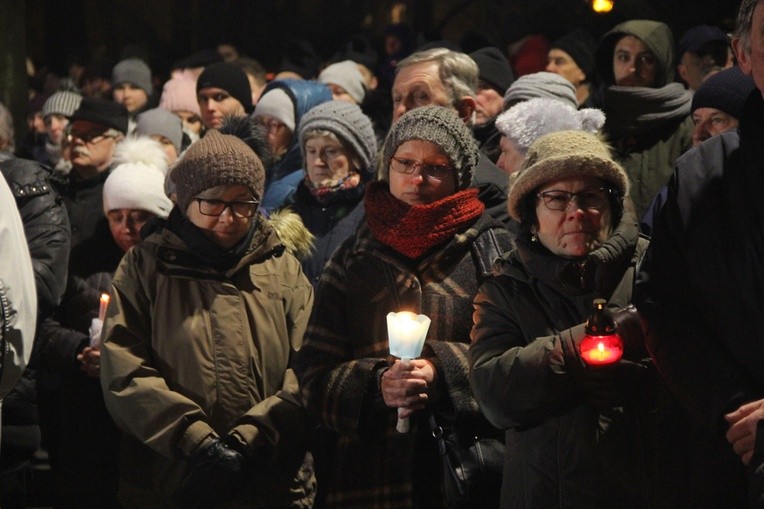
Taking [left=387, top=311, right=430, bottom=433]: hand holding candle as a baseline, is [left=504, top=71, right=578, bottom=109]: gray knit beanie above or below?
above

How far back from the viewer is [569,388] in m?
3.67

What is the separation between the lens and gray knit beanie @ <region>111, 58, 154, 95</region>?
40.4ft

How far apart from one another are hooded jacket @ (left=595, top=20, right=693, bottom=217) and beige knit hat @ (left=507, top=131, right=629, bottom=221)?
224 cm

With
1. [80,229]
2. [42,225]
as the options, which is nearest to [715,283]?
[42,225]

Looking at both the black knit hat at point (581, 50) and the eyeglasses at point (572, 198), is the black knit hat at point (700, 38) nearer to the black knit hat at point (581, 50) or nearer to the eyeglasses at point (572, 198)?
the black knit hat at point (581, 50)

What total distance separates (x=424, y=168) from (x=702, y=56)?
3673 millimetres

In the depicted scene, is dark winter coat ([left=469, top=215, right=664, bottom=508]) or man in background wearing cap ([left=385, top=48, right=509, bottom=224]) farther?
man in background wearing cap ([left=385, top=48, right=509, bottom=224])

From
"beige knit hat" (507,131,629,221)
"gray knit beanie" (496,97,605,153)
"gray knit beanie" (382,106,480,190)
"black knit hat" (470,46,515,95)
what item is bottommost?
"beige knit hat" (507,131,629,221)

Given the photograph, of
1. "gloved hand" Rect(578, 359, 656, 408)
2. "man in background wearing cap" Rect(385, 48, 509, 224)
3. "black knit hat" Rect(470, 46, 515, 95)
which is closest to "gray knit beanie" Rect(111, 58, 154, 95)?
"black knit hat" Rect(470, 46, 515, 95)

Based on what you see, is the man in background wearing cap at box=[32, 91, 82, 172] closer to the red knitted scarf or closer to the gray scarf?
the gray scarf

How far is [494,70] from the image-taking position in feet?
25.5

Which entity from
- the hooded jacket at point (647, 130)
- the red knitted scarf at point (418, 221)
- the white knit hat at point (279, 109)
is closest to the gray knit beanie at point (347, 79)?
the white knit hat at point (279, 109)

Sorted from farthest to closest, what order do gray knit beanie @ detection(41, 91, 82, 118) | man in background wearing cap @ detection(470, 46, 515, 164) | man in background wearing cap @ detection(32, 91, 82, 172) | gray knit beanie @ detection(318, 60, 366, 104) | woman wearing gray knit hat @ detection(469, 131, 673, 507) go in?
gray knit beanie @ detection(41, 91, 82, 118) → man in background wearing cap @ detection(32, 91, 82, 172) → gray knit beanie @ detection(318, 60, 366, 104) → man in background wearing cap @ detection(470, 46, 515, 164) → woman wearing gray knit hat @ detection(469, 131, 673, 507)

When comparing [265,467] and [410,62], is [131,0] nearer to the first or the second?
[410,62]
